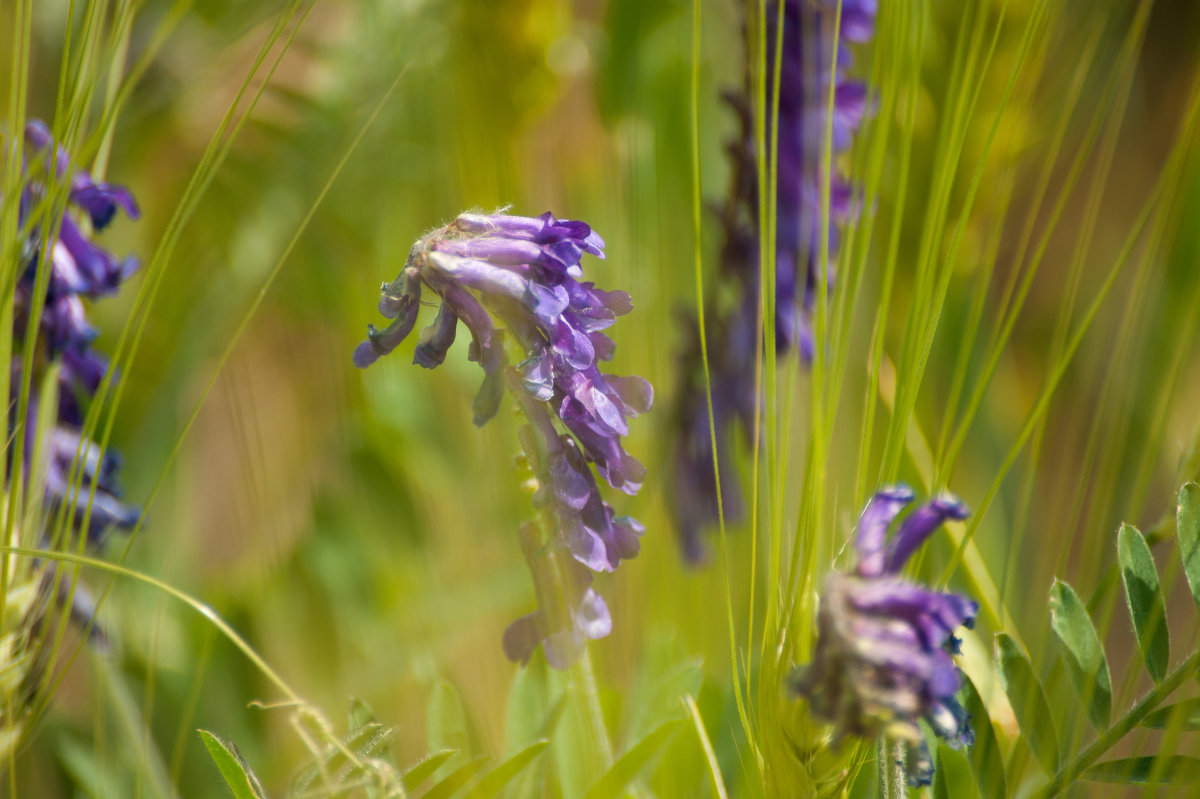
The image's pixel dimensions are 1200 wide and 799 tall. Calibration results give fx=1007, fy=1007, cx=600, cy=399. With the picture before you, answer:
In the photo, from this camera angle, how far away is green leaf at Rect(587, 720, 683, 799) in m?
0.27

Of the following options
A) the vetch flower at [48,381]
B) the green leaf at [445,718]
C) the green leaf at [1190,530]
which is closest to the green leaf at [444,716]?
the green leaf at [445,718]

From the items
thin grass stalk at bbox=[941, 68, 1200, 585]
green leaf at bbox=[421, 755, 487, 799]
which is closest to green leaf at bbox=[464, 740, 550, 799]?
green leaf at bbox=[421, 755, 487, 799]

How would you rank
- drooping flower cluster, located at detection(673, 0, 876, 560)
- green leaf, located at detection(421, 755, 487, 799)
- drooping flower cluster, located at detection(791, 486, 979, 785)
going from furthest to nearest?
drooping flower cluster, located at detection(673, 0, 876, 560), green leaf, located at detection(421, 755, 487, 799), drooping flower cluster, located at detection(791, 486, 979, 785)

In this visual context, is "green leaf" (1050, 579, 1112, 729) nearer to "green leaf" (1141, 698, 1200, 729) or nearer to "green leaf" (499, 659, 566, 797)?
"green leaf" (1141, 698, 1200, 729)

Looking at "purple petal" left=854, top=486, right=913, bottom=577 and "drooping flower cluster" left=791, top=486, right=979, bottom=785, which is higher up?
"purple petal" left=854, top=486, right=913, bottom=577

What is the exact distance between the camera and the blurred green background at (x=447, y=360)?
1.54 feet

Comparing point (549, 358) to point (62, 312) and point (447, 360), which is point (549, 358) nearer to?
point (62, 312)

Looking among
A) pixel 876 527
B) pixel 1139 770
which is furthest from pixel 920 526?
pixel 1139 770

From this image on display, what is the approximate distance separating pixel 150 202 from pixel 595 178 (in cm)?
34

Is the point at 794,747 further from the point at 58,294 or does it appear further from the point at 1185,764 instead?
the point at 58,294

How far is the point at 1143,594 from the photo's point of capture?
267 mm

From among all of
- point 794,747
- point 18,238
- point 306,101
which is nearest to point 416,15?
point 306,101

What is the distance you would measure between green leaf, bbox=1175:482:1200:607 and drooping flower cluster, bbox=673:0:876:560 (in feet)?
0.51

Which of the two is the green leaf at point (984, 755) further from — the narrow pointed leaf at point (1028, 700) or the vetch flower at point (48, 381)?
the vetch flower at point (48, 381)
